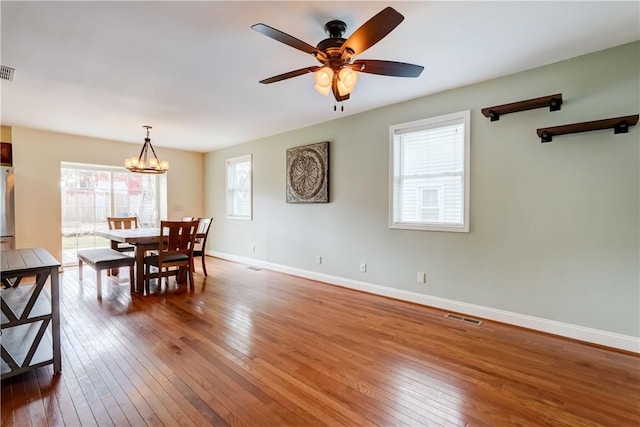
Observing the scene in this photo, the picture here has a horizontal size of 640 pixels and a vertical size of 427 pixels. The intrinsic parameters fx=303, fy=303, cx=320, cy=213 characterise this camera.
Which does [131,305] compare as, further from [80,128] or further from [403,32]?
[403,32]

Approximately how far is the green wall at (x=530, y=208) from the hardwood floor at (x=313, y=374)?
417 mm

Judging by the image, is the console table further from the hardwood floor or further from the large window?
the large window

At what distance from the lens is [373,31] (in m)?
1.75

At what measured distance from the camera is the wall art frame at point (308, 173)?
4695mm

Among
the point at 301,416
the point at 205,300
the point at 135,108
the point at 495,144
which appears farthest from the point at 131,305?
the point at 495,144

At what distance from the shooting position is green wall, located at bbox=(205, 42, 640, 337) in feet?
8.30

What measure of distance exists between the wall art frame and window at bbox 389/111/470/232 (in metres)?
1.15

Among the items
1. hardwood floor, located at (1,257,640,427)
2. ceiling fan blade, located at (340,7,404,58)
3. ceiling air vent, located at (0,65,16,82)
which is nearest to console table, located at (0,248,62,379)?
hardwood floor, located at (1,257,640,427)

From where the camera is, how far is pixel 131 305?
3.56 m

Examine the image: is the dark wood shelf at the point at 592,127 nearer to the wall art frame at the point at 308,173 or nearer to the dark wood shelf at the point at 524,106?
the dark wood shelf at the point at 524,106

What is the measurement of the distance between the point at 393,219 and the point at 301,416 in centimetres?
268

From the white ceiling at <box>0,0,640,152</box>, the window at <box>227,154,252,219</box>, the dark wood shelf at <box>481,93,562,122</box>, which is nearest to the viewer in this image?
the white ceiling at <box>0,0,640,152</box>

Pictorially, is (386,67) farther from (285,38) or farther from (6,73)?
(6,73)

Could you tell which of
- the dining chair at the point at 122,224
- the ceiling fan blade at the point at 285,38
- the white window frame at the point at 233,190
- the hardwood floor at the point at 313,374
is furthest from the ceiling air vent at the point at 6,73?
the white window frame at the point at 233,190
